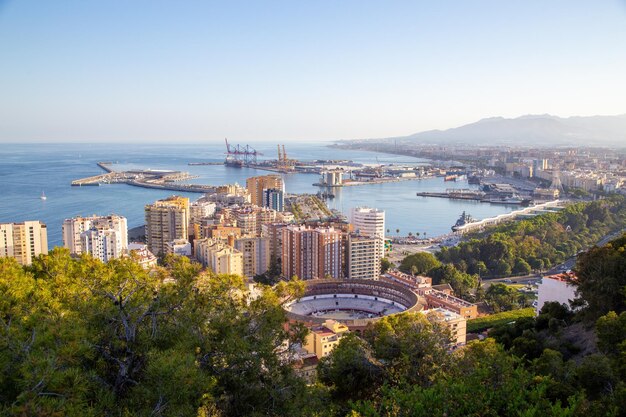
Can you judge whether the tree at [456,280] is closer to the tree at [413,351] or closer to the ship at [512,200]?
the tree at [413,351]

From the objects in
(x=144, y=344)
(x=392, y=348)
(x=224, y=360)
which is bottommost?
(x=392, y=348)

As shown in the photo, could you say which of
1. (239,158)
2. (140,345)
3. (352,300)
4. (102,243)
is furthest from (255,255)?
(239,158)

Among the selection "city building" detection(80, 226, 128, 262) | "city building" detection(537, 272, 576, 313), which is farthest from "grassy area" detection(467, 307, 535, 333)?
"city building" detection(80, 226, 128, 262)

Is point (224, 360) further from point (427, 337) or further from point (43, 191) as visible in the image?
point (43, 191)

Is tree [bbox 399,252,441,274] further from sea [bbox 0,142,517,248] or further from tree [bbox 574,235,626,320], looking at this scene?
sea [bbox 0,142,517,248]

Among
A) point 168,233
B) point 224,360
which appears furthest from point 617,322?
point 168,233

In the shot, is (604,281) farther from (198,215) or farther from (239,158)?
(239,158)

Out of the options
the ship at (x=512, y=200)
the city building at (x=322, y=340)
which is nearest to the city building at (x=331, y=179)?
the ship at (x=512, y=200)
